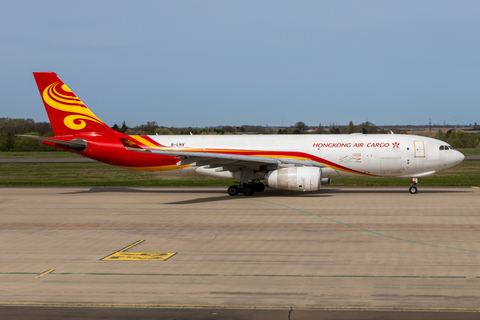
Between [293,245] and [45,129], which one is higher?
[45,129]

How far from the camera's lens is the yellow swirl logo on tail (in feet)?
113

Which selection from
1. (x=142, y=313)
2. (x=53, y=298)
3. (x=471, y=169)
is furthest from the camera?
(x=471, y=169)

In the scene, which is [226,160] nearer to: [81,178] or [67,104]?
[67,104]

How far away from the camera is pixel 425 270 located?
46.4ft

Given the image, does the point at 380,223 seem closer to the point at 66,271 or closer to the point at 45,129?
the point at 66,271

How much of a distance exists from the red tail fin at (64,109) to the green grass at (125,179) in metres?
7.23

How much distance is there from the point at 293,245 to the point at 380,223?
6.01m

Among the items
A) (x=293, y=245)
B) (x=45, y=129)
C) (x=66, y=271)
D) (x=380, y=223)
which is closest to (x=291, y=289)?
(x=293, y=245)

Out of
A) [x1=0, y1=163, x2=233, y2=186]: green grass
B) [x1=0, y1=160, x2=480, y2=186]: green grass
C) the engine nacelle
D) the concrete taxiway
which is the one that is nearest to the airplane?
the engine nacelle

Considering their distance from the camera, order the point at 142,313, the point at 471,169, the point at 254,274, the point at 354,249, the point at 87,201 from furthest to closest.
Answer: the point at 471,169 < the point at 87,201 < the point at 354,249 < the point at 254,274 < the point at 142,313

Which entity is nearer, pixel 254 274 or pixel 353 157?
pixel 254 274

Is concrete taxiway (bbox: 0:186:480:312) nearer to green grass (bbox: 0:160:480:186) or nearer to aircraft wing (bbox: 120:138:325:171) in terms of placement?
aircraft wing (bbox: 120:138:325:171)

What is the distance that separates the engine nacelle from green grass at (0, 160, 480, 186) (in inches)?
399

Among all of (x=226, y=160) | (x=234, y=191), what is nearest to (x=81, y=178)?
(x=234, y=191)
